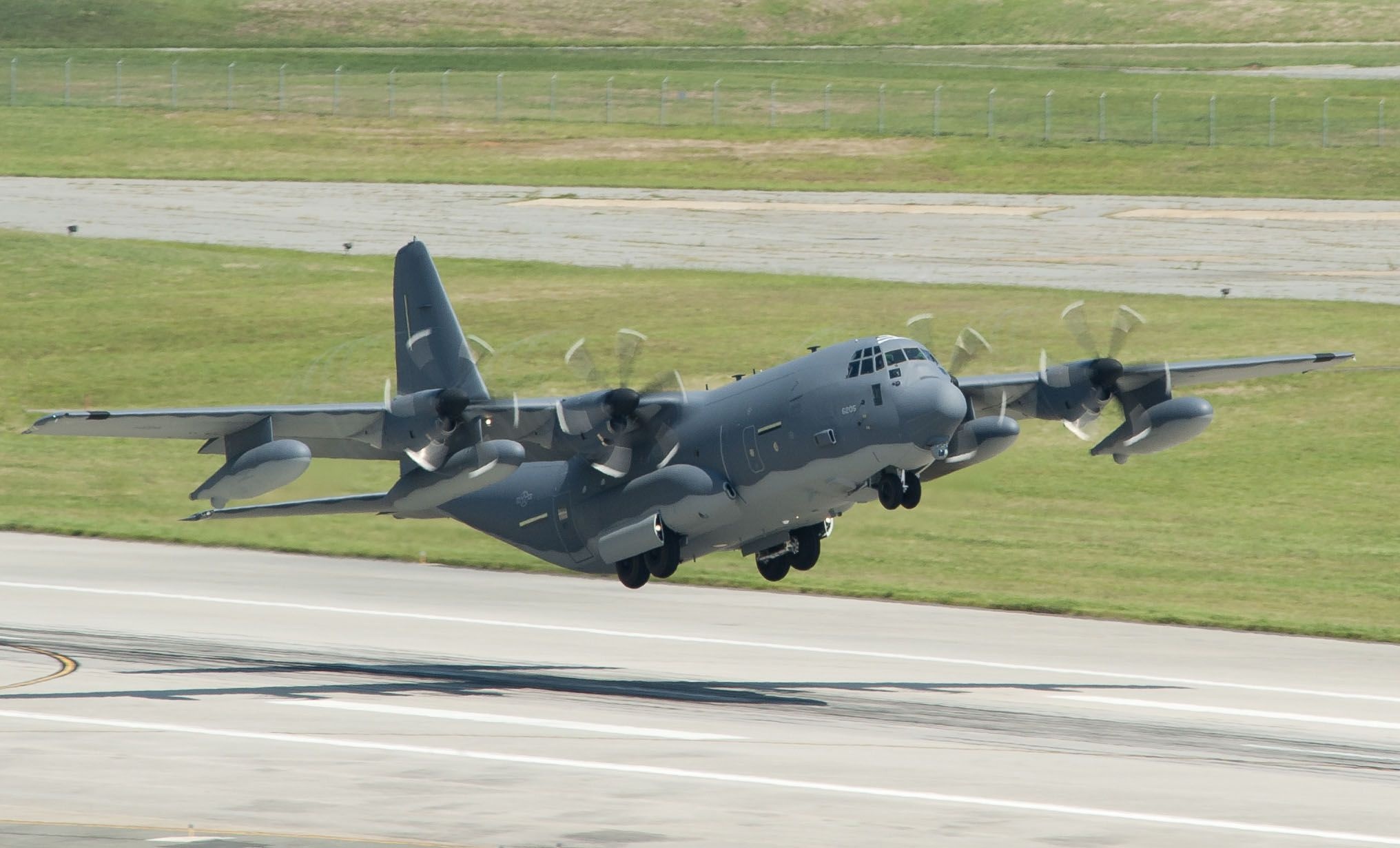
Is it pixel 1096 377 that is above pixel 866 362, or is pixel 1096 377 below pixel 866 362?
below

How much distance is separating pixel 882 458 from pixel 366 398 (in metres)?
36.4

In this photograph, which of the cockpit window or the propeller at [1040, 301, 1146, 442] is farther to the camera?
the propeller at [1040, 301, 1146, 442]

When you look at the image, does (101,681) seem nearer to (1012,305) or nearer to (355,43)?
(1012,305)

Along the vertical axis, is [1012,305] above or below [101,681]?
above

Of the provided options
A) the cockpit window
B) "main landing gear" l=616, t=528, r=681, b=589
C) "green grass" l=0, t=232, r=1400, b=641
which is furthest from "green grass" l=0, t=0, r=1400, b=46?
the cockpit window

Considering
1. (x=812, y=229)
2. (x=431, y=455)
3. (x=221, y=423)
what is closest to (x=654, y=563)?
(x=431, y=455)

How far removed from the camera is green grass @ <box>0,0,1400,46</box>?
511 ft

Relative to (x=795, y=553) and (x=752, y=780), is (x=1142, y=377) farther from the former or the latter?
(x=752, y=780)

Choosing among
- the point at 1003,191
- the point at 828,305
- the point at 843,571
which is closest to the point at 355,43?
the point at 1003,191

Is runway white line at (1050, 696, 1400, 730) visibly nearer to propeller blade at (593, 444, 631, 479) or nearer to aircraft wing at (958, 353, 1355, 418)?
aircraft wing at (958, 353, 1355, 418)

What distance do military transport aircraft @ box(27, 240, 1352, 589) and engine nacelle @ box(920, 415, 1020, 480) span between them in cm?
4

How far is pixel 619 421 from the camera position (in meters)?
→ 37.2

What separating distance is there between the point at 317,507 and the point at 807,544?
10510 millimetres

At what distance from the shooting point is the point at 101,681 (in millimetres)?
35750
